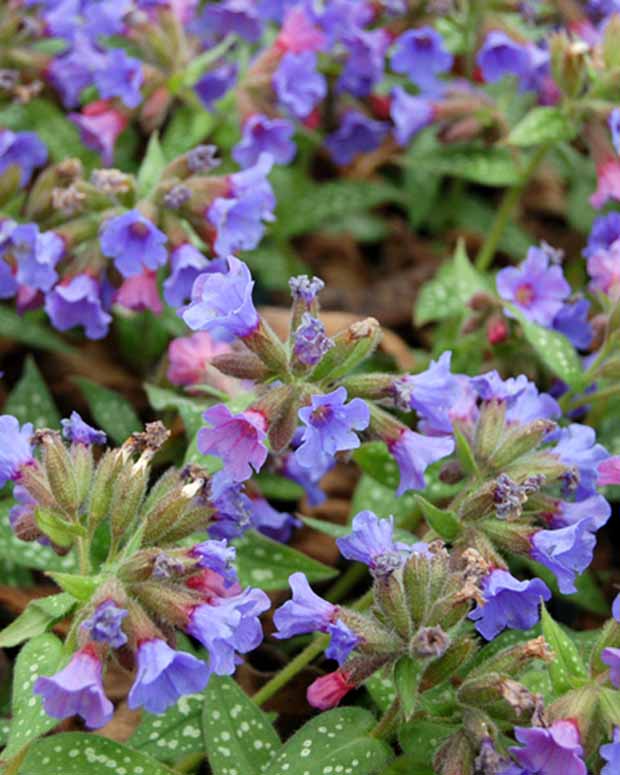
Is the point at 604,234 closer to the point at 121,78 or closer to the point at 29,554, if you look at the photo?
the point at 121,78

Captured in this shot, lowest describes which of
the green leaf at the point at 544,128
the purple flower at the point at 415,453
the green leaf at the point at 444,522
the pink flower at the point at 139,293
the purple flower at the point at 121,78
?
the pink flower at the point at 139,293

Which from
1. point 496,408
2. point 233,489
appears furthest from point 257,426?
point 496,408

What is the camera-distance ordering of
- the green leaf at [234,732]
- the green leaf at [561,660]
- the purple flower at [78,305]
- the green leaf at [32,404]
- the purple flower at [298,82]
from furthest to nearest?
the purple flower at [298,82], the green leaf at [32,404], the purple flower at [78,305], the green leaf at [234,732], the green leaf at [561,660]

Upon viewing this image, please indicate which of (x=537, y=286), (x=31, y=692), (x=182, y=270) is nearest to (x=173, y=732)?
(x=31, y=692)

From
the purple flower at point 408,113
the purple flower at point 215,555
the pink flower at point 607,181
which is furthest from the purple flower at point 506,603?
the purple flower at point 408,113

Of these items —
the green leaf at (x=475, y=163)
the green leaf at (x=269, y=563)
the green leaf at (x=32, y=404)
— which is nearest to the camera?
the green leaf at (x=269, y=563)

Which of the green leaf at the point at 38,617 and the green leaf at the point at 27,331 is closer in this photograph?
the green leaf at the point at 38,617

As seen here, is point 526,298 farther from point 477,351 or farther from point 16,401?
point 16,401

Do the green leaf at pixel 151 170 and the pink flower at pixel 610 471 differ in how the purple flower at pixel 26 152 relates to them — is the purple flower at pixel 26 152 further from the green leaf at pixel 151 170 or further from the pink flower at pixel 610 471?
the pink flower at pixel 610 471
